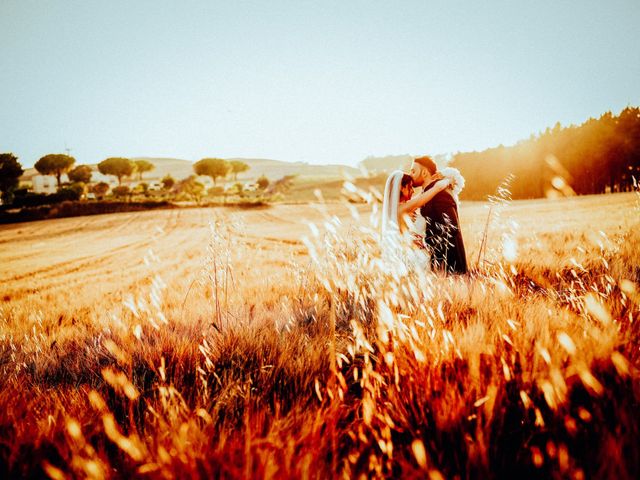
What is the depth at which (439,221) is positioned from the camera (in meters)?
5.29

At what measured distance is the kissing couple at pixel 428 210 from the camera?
4.88m

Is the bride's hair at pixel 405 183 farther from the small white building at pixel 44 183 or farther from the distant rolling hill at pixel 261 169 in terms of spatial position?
the small white building at pixel 44 183

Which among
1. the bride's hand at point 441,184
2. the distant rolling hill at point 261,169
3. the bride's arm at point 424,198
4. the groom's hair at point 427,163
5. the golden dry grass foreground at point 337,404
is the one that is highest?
the distant rolling hill at point 261,169

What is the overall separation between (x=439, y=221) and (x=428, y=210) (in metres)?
0.29

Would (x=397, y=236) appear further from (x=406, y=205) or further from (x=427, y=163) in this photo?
(x=427, y=163)

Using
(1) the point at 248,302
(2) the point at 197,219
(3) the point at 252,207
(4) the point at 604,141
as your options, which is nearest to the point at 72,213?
(2) the point at 197,219

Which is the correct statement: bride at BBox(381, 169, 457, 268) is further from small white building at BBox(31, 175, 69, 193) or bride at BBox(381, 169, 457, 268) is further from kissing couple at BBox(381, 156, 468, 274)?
small white building at BBox(31, 175, 69, 193)

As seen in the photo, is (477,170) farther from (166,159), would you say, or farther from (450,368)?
(166,159)

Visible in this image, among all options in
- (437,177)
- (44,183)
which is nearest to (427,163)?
(437,177)

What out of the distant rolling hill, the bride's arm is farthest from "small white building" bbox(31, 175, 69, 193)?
the bride's arm

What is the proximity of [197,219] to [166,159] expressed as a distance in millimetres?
123281

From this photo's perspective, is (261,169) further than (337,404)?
Yes

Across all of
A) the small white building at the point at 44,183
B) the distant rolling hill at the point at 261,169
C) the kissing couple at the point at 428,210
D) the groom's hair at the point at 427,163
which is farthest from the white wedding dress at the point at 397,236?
the small white building at the point at 44,183

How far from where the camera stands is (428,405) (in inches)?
49.9
